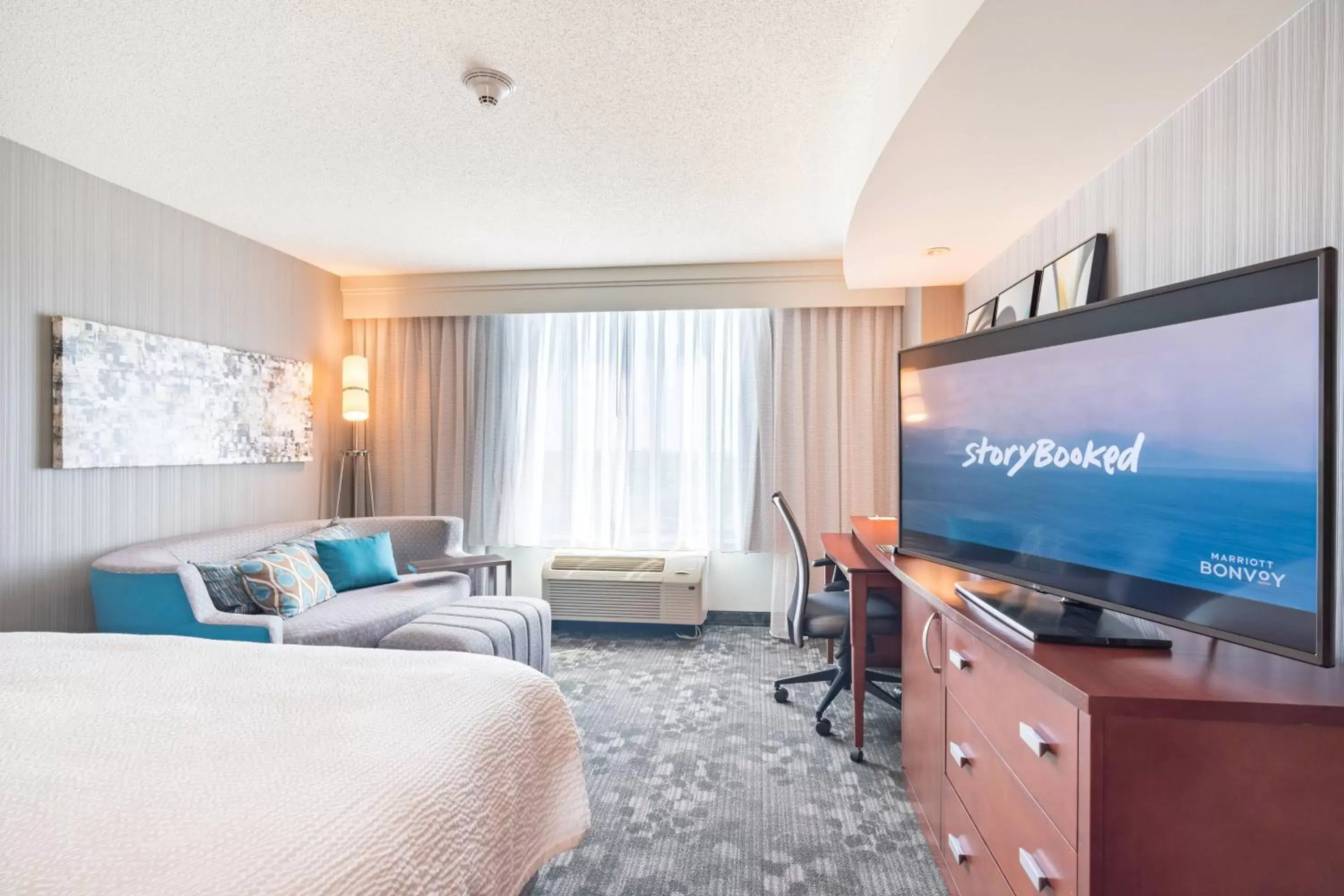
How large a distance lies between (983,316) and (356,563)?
11.5 feet

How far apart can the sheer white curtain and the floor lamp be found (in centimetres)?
73

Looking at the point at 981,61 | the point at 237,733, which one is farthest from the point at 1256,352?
the point at 237,733

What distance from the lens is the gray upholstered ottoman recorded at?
2.67 meters

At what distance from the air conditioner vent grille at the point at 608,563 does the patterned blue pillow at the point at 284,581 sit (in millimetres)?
1541

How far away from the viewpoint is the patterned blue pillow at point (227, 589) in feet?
9.37

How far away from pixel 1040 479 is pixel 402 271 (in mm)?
4257

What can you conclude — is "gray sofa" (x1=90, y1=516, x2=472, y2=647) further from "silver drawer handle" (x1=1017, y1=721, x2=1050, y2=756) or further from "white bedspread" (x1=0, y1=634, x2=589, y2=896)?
"silver drawer handle" (x1=1017, y1=721, x2=1050, y2=756)

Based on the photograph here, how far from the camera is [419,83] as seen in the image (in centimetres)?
211

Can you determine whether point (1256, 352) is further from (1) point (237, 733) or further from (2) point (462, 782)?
(1) point (237, 733)

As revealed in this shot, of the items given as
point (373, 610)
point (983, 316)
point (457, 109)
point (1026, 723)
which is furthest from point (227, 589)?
point (983, 316)

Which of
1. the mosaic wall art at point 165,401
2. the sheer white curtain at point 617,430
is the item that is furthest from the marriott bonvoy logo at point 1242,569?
the mosaic wall art at point 165,401

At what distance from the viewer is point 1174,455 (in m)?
1.18

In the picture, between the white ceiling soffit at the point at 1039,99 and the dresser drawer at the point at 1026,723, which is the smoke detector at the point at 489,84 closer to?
the white ceiling soffit at the point at 1039,99

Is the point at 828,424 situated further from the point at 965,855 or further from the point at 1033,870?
the point at 1033,870
